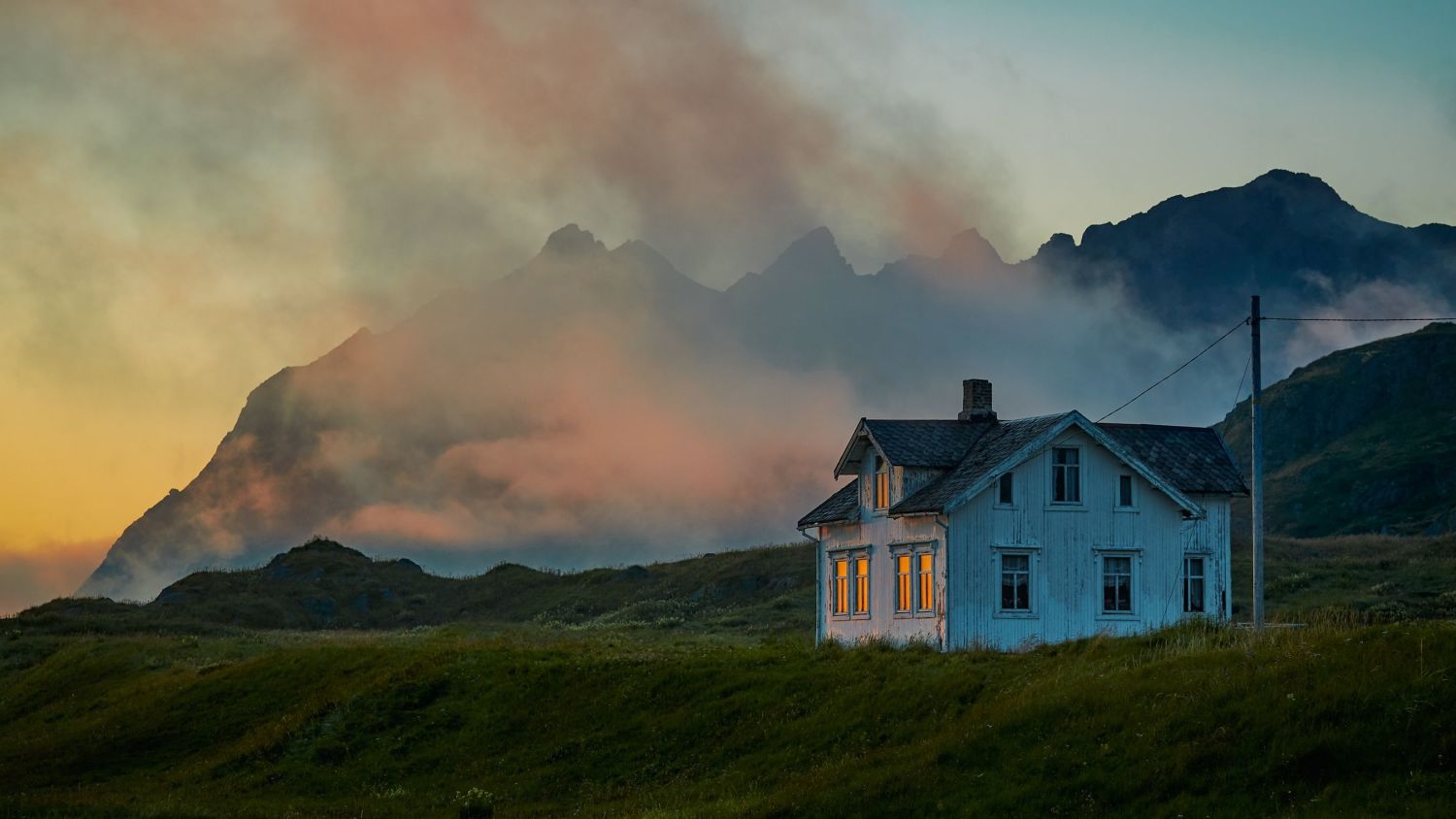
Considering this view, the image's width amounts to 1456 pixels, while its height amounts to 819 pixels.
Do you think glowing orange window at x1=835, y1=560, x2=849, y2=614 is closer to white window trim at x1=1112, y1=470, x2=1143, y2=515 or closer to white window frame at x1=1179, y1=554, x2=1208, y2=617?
white window trim at x1=1112, y1=470, x2=1143, y2=515

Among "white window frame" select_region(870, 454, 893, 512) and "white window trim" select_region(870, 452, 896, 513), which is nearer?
"white window trim" select_region(870, 452, 896, 513)

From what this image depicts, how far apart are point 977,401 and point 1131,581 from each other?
920 centimetres

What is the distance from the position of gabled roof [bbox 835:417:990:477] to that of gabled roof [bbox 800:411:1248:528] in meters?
0.03

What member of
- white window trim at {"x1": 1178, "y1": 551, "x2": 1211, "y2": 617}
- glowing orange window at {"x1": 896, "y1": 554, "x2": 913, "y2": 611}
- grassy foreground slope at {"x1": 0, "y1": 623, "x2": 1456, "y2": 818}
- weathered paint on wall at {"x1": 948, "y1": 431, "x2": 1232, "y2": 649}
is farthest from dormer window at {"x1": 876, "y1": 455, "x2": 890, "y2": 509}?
white window trim at {"x1": 1178, "y1": 551, "x2": 1211, "y2": 617}

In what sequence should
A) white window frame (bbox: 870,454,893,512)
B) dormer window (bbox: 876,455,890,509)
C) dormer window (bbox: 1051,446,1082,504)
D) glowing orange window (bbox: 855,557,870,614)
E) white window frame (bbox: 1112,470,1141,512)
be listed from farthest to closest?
glowing orange window (bbox: 855,557,870,614)
dormer window (bbox: 876,455,890,509)
white window frame (bbox: 870,454,893,512)
white window frame (bbox: 1112,470,1141,512)
dormer window (bbox: 1051,446,1082,504)

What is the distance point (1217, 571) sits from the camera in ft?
167

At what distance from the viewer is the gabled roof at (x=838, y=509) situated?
175ft

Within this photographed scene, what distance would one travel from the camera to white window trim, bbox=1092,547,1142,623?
47688 millimetres

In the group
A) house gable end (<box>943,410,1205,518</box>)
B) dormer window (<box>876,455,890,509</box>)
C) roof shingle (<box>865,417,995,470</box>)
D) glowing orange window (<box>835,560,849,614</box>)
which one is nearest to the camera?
house gable end (<box>943,410,1205,518</box>)

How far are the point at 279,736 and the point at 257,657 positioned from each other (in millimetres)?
15597

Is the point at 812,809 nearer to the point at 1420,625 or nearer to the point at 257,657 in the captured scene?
the point at 1420,625

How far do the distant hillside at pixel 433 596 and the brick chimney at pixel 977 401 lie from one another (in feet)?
103

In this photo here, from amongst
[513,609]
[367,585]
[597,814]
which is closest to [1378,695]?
[597,814]

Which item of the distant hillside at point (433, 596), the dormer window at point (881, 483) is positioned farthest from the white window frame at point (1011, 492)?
the distant hillside at point (433, 596)
